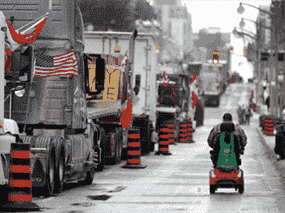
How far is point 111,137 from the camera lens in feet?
74.6

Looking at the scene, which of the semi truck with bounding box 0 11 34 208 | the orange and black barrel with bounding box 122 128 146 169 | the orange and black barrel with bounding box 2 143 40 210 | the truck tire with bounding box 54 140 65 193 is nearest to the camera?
the semi truck with bounding box 0 11 34 208

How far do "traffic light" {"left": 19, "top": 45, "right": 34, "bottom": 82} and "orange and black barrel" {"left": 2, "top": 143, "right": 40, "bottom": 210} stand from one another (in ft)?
6.09

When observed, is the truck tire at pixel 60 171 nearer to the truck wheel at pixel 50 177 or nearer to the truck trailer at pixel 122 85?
the truck wheel at pixel 50 177

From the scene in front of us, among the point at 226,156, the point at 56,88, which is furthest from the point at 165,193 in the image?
the point at 56,88

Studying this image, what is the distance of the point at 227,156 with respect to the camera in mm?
14406

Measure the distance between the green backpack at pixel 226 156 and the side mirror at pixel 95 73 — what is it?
9.22 feet

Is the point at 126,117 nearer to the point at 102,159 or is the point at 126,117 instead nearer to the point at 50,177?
the point at 102,159

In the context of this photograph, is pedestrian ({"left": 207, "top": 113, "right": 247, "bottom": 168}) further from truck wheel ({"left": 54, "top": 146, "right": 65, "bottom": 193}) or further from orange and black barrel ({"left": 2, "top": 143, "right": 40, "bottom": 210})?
orange and black barrel ({"left": 2, "top": 143, "right": 40, "bottom": 210})

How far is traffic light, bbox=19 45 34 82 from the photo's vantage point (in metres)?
12.1

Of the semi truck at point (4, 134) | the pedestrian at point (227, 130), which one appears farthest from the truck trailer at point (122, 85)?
the semi truck at point (4, 134)

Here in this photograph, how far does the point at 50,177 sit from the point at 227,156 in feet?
11.9

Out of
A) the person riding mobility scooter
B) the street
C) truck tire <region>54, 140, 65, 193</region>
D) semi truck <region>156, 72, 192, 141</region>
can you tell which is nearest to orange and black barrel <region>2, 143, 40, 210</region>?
the street

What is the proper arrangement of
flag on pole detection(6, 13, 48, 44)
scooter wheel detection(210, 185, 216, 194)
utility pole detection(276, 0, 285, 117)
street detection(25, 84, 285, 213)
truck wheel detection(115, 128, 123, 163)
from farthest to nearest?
utility pole detection(276, 0, 285, 117), truck wheel detection(115, 128, 123, 163), scooter wheel detection(210, 185, 216, 194), street detection(25, 84, 285, 213), flag on pole detection(6, 13, 48, 44)

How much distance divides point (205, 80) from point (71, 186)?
362ft
